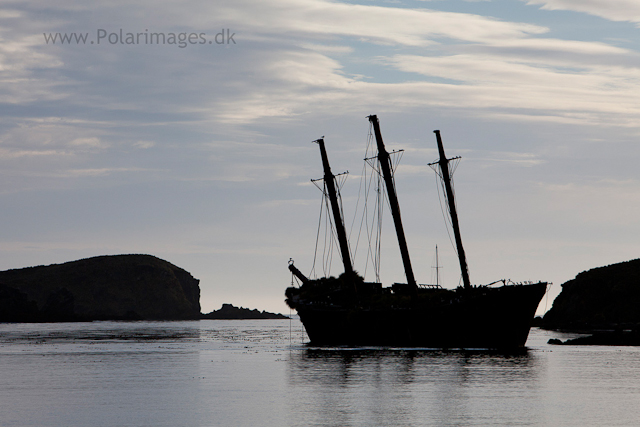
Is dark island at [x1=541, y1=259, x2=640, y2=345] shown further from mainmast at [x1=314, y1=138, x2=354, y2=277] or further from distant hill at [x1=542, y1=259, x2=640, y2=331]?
mainmast at [x1=314, y1=138, x2=354, y2=277]

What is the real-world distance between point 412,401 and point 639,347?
49.7 meters

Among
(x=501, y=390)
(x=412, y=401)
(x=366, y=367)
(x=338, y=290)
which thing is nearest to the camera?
(x=412, y=401)

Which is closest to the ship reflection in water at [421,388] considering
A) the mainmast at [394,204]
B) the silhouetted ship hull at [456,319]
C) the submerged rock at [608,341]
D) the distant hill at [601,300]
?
the silhouetted ship hull at [456,319]

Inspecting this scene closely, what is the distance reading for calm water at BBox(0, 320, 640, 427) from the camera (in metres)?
28.0

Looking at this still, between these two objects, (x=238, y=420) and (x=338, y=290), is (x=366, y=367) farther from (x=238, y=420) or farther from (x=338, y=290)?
(x=338, y=290)

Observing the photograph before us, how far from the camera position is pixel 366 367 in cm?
4950

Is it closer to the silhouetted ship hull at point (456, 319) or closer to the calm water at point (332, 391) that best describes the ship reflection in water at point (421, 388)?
the calm water at point (332, 391)

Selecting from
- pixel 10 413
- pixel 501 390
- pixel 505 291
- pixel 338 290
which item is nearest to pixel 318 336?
pixel 338 290

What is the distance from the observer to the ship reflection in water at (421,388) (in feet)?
91.1

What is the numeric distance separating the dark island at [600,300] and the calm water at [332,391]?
7971 centimetres

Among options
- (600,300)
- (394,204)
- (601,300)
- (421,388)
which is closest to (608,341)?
(394,204)

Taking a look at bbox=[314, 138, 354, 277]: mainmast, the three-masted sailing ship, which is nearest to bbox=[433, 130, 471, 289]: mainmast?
the three-masted sailing ship

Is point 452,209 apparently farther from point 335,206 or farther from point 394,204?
point 335,206

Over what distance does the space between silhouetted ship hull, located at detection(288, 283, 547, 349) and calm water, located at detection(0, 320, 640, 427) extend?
193 inches
